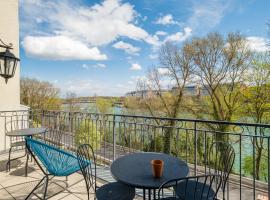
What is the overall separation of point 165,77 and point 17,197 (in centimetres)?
1389

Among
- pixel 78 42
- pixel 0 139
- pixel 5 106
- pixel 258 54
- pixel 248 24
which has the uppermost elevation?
pixel 248 24

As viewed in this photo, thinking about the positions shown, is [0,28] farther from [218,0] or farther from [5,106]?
[218,0]

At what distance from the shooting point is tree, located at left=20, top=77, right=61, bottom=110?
58.9ft

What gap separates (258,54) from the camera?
12539 mm

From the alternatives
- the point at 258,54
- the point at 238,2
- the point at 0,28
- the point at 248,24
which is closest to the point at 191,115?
the point at 258,54

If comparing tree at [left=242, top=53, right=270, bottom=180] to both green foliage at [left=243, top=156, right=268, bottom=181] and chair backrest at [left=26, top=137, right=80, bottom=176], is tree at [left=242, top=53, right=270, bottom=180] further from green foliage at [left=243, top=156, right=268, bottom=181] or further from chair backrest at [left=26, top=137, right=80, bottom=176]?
chair backrest at [left=26, top=137, right=80, bottom=176]

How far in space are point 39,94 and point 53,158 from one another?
18.1 meters

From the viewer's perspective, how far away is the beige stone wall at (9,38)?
5.43 metres

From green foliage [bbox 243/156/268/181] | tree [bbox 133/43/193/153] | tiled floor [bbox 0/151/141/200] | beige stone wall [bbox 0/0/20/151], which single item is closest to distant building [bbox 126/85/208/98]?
tree [bbox 133/43/193/153]

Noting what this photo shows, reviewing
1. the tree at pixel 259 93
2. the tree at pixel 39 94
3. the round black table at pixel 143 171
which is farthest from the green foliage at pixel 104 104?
the round black table at pixel 143 171

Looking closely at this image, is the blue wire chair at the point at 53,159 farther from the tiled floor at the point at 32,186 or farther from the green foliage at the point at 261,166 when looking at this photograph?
the green foliage at the point at 261,166

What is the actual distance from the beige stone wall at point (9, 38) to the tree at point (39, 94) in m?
12.2

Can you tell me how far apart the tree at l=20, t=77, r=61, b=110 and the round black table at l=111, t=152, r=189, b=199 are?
16768 mm

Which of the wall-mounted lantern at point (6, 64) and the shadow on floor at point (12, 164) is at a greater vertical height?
the wall-mounted lantern at point (6, 64)
